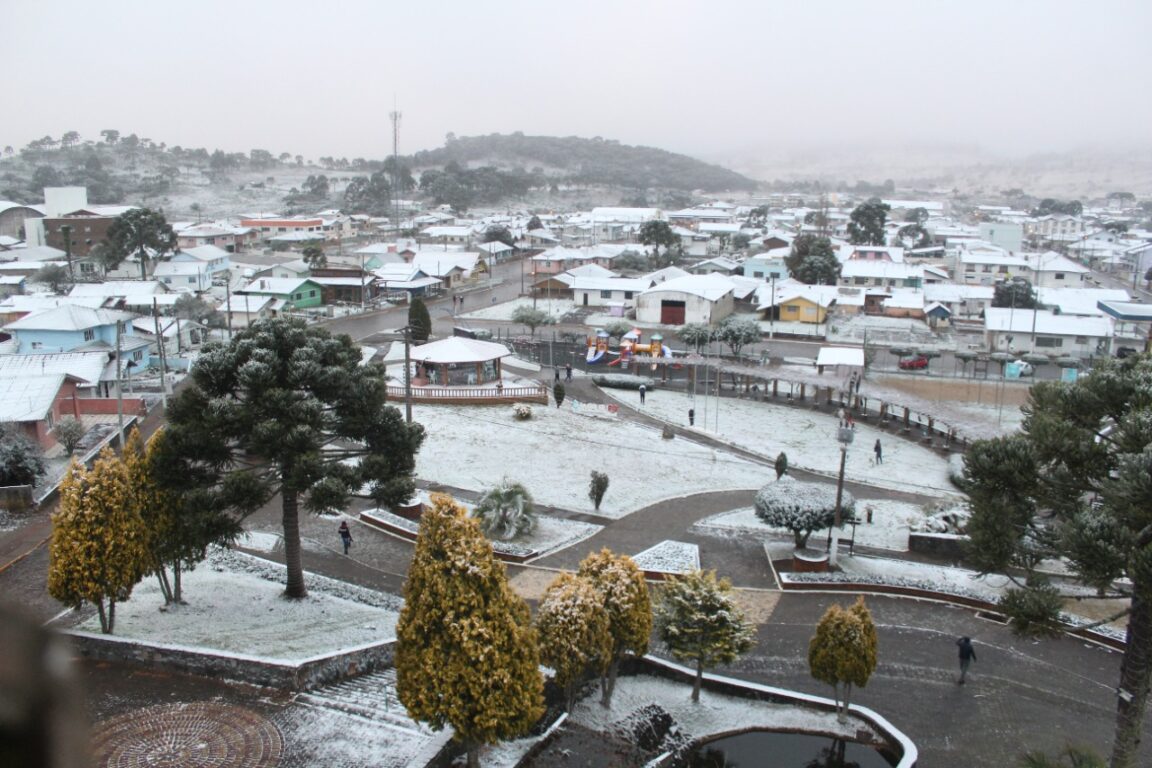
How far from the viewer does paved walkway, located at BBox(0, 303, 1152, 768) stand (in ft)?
39.1

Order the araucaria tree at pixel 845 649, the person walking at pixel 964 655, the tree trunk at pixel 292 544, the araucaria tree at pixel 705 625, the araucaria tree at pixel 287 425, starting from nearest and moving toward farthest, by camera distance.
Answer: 1. the araucaria tree at pixel 845 649
2. the araucaria tree at pixel 705 625
3. the person walking at pixel 964 655
4. the araucaria tree at pixel 287 425
5. the tree trunk at pixel 292 544

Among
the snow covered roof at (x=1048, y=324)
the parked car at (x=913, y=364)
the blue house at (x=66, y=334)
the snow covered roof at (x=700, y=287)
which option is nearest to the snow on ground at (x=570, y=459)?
the blue house at (x=66, y=334)

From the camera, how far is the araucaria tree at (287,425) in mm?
13992

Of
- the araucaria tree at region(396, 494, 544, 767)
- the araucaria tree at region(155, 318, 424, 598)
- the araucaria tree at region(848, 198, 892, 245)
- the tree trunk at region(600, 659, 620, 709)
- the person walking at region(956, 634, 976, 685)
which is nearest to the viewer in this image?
the araucaria tree at region(396, 494, 544, 767)

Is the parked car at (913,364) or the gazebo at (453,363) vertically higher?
the gazebo at (453,363)

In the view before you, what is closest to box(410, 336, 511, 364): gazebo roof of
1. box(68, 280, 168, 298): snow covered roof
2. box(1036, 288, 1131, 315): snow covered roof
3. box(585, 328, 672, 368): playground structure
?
box(585, 328, 672, 368): playground structure

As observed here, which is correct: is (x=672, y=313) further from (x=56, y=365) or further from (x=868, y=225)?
(x=868, y=225)

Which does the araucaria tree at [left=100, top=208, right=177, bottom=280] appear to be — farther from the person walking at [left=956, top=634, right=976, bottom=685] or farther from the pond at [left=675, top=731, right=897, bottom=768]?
the person walking at [left=956, top=634, right=976, bottom=685]

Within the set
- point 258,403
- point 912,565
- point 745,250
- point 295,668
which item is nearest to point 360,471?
point 258,403

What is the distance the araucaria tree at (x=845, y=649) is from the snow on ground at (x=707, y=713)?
0.65 meters

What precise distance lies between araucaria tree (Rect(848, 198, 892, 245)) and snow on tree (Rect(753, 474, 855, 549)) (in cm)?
6292

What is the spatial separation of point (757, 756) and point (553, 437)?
51.7ft

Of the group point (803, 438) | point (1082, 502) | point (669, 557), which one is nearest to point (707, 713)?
point (1082, 502)

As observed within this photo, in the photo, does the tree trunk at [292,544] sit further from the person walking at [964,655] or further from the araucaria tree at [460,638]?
the person walking at [964,655]
